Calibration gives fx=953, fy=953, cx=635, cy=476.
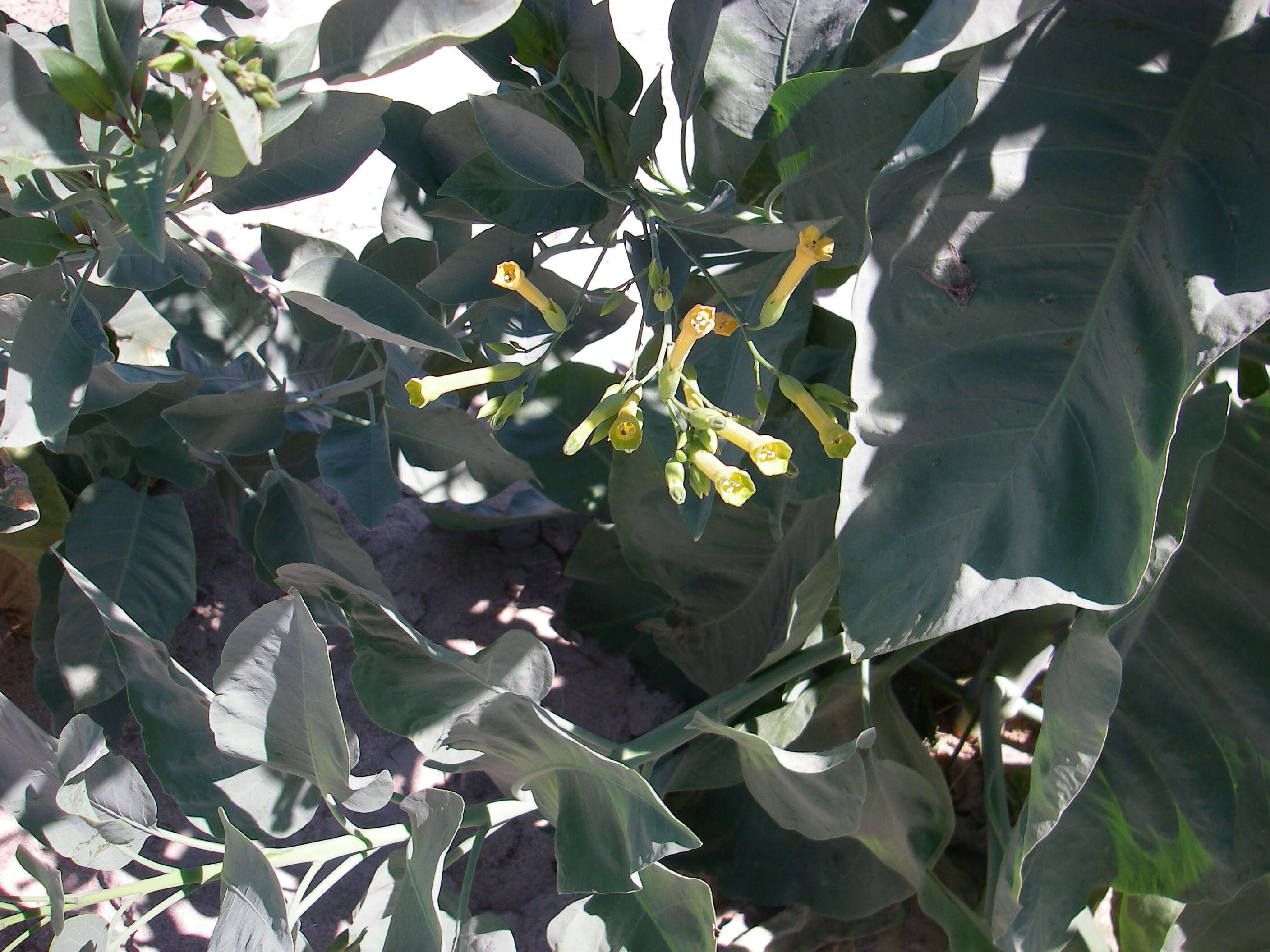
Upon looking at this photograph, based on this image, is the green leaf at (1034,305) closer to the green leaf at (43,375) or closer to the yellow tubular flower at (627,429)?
the yellow tubular flower at (627,429)

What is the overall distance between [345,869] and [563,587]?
70 centimetres

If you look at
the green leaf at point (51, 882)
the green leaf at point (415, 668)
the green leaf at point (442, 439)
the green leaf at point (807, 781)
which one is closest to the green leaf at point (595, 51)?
the green leaf at point (442, 439)

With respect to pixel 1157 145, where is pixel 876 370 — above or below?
below

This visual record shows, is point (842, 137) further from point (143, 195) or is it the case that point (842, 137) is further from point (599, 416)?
point (143, 195)

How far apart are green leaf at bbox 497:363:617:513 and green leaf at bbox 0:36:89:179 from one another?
2.04 feet

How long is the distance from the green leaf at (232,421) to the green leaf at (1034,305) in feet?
2.24

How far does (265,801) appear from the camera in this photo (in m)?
1.00

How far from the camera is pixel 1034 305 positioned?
0.91 metres

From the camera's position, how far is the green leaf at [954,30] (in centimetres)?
70

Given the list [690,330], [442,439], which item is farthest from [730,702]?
[690,330]

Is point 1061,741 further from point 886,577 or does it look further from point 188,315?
point 188,315

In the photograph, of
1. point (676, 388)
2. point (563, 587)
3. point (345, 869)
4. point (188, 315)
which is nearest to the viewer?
point (676, 388)

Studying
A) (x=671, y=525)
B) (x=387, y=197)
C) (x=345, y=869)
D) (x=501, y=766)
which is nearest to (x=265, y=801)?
(x=345, y=869)

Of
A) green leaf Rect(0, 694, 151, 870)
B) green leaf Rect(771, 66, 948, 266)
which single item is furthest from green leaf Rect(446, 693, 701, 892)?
green leaf Rect(771, 66, 948, 266)
